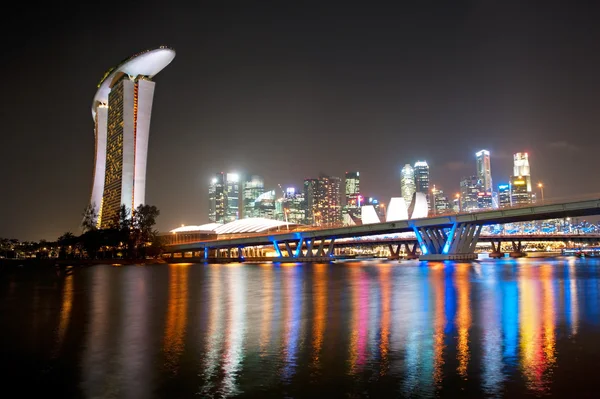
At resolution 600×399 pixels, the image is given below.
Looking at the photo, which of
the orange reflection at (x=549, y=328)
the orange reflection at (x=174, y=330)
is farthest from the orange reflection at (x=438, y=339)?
the orange reflection at (x=174, y=330)

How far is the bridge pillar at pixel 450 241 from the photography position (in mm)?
107062

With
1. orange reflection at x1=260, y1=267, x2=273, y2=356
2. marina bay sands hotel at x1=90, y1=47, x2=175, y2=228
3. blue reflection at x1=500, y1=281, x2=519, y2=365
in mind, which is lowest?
orange reflection at x1=260, y1=267, x2=273, y2=356

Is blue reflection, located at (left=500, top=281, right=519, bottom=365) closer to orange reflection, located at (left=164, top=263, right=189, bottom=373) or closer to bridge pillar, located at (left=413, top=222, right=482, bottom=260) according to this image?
orange reflection, located at (left=164, top=263, right=189, bottom=373)

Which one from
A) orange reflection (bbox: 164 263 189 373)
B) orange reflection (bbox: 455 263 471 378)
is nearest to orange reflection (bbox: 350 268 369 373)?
orange reflection (bbox: 455 263 471 378)

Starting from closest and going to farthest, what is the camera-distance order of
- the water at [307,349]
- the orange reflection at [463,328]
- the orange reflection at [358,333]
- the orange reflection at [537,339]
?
1. the water at [307,349]
2. the orange reflection at [537,339]
3. the orange reflection at [463,328]
4. the orange reflection at [358,333]

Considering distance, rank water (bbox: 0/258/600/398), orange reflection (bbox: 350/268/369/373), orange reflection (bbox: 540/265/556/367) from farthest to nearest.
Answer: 1. orange reflection (bbox: 540/265/556/367)
2. orange reflection (bbox: 350/268/369/373)
3. water (bbox: 0/258/600/398)

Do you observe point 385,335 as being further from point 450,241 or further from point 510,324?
point 450,241

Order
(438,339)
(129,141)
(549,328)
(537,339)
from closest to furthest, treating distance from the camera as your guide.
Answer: (537,339) < (438,339) < (549,328) < (129,141)

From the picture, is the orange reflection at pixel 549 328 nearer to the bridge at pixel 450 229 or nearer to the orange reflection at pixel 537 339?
the orange reflection at pixel 537 339

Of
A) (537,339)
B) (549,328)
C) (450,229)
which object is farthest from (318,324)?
(450,229)

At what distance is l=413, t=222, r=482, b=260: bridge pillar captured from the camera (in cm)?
10706

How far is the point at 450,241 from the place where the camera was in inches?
4254

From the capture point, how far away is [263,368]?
539 inches

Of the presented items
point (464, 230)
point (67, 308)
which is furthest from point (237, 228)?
point (67, 308)
